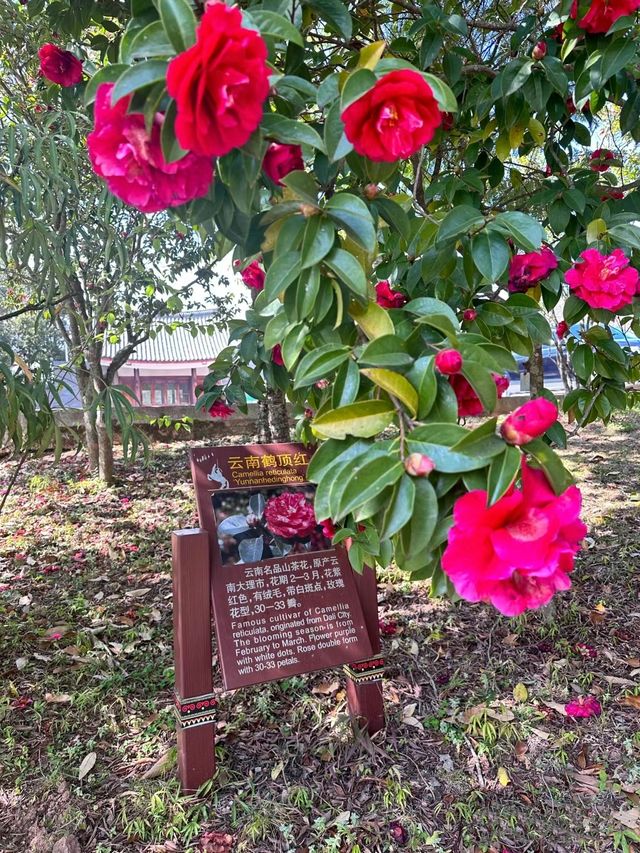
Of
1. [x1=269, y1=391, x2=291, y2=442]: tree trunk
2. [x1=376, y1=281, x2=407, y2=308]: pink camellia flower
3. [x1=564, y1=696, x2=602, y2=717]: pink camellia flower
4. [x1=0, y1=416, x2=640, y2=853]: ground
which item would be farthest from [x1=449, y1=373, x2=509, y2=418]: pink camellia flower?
[x1=269, y1=391, x2=291, y2=442]: tree trunk

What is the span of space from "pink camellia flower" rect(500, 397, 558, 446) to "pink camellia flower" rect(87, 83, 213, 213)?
421 millimetres

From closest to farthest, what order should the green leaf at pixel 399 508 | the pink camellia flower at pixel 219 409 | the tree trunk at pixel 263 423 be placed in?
the green leaf at pixel 399 508
the pink camellia flower at pixel 219 409
the tree trunk at pixel 263 423

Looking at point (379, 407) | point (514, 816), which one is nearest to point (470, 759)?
point (514, 816)

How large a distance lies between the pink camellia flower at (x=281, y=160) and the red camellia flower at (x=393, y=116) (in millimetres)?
94

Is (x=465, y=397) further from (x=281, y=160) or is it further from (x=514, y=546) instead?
(x=281, y=160)

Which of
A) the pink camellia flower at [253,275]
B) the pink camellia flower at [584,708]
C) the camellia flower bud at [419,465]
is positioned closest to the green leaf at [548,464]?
the camellia flower bud at [419,465]

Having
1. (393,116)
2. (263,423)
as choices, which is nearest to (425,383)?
(393,116)

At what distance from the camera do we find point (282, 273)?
28.9 inches

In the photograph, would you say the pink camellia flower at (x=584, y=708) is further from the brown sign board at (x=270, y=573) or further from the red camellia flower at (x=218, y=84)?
the red camellia flower at (x=218, y=84)

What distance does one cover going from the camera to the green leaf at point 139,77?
0.54 m

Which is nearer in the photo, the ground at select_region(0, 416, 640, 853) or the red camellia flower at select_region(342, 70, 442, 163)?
the red camellia flower at select_region(342, 70, 442, 163)

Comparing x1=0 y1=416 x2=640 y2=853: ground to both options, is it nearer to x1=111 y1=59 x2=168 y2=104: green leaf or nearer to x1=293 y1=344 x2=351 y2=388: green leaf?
x1=293 y1=344 x2=351 y2=388: green leaf

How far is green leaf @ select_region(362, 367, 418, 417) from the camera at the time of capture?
0.67 meters

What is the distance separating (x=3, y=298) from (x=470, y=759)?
479 centimetres
